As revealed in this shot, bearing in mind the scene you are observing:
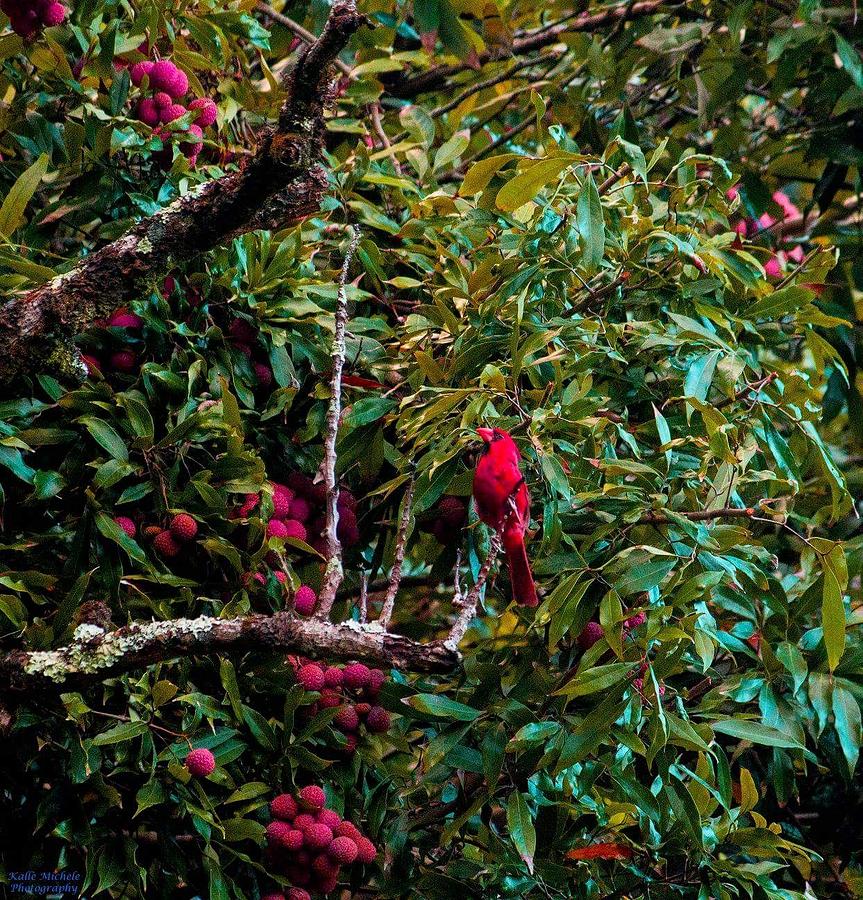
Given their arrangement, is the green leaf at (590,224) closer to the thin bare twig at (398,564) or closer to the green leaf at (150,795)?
the thin bare twig at (398,564)

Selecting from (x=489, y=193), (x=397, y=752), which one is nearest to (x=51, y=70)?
(x=489, y=193)

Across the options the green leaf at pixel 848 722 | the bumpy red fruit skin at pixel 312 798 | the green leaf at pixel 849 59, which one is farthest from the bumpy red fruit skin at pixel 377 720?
the green leaf at pixel 849 59

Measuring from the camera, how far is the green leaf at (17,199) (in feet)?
5.10

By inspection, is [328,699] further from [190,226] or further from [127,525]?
[190,226]

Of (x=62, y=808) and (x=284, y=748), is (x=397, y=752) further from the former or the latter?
(x=62, y=808)

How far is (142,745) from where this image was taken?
1438 mm

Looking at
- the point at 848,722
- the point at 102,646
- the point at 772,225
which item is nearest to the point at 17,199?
the point at 102,646

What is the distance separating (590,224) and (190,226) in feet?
1.74

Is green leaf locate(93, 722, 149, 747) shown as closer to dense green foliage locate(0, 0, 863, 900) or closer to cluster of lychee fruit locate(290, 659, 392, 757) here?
dense green foliage locate(0, 0, 863, 900)

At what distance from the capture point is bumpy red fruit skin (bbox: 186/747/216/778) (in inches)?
55.9

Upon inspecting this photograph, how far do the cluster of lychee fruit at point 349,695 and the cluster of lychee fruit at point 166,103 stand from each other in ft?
2.80

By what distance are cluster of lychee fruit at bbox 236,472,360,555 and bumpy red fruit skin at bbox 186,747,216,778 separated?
324mm

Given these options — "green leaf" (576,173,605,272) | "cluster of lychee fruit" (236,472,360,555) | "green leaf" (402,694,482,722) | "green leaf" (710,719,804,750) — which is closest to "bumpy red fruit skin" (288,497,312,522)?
"cluster of lychee fruit" (236,472,360,555)

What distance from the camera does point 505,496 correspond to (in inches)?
53.1
